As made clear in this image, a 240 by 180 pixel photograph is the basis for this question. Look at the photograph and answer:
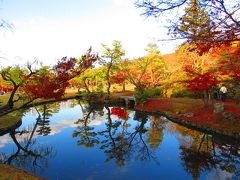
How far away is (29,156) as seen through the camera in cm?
1074

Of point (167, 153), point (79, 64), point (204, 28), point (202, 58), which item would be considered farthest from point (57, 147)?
point (202, 58)

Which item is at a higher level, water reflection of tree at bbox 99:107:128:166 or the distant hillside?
the distant hillside

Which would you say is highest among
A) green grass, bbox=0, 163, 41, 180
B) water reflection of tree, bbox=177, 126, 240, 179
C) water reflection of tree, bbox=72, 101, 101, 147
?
green grass, bbox=0, 163, 41, 180

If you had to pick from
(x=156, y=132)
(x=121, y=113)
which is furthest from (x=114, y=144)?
(x=121, y=113)

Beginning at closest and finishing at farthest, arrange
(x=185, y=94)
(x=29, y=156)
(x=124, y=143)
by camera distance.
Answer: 1. (x=29, y=156)
2. (x=124, y=143)
3. (x=185, y=94)

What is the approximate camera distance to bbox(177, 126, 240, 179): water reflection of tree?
8.91 metres

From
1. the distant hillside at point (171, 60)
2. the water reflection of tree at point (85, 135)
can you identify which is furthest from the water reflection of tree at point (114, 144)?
the distant hillside at point (171, 60)

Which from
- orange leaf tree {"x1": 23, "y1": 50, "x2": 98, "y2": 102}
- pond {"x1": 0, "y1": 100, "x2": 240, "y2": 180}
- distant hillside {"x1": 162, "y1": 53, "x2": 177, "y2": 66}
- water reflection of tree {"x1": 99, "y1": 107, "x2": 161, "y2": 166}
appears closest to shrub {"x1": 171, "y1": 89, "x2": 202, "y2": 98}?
distant hillside {"x1": 162, "y1": 53, "x2": 177, "y2": 66}

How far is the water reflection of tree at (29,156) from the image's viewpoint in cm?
955

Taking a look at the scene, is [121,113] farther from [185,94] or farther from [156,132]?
[156,132]

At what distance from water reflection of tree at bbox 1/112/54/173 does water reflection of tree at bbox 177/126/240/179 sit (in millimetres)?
6435

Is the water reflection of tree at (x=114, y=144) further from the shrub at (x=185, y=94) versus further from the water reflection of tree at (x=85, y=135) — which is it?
the shrub at (x=185, y=94)

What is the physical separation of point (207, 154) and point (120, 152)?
4241 millimetres

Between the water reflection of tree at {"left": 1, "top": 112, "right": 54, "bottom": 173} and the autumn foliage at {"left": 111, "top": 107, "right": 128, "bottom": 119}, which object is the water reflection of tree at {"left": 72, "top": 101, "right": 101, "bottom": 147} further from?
the autumn foliage at {"left": 111, "top": 107, "right": 128, "bottom": 119}
